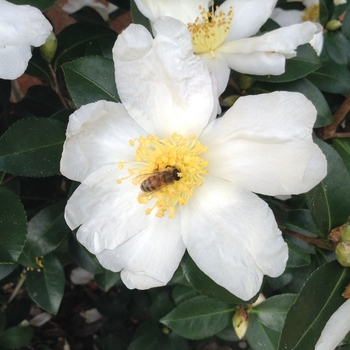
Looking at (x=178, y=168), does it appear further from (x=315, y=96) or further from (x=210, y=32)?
(x=315, y=96)

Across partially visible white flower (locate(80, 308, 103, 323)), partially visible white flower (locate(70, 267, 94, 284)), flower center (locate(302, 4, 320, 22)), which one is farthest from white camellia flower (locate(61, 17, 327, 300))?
partially visible white flower (locate(80, 308, 103, 323))

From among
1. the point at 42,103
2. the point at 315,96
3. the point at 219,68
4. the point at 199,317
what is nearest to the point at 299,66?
the point at 315,96

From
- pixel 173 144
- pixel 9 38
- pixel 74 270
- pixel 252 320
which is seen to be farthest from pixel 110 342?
pixel 9 38

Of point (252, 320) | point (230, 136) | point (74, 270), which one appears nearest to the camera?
point (230, 136)

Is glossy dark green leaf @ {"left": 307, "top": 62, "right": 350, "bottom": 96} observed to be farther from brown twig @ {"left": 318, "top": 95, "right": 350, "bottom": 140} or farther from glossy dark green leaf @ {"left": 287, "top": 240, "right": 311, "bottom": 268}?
glossy dark green leaf @ {"left": 287, "top": 240, "right": 311, "bottom": 268}

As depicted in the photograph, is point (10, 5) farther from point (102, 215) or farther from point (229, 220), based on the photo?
point (229, 220)
